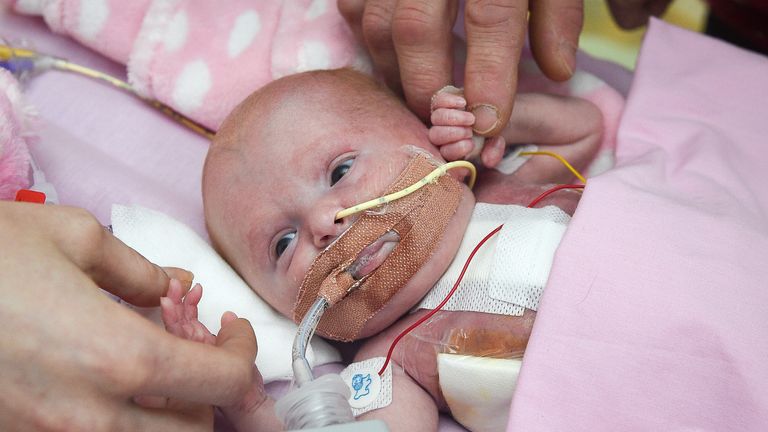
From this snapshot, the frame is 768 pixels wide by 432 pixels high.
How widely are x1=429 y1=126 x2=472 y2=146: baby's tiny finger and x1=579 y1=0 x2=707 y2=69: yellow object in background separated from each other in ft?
3.32

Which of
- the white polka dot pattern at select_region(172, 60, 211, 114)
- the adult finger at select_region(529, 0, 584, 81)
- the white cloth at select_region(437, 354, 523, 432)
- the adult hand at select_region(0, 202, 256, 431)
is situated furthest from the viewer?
the white polka dot pattern at select_region(172, 60, 211, 114)

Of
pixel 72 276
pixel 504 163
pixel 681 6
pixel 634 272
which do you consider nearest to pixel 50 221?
pixel 72 276

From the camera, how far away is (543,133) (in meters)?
1.64

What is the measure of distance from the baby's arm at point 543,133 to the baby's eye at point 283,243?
0.35 metres

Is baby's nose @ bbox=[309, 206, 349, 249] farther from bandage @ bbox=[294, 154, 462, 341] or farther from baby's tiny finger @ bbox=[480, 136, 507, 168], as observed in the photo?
baby's tiny finger @ bbox=[480, 136, 507, 168]

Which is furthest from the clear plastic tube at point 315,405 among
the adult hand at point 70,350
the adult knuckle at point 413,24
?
the adult knuckle at point 413,24

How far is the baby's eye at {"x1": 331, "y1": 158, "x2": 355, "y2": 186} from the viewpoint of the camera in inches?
54.2

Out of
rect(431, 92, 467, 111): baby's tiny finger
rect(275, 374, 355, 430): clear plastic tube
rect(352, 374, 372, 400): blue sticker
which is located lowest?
rect(352, 374, 372, 400): blue sticker

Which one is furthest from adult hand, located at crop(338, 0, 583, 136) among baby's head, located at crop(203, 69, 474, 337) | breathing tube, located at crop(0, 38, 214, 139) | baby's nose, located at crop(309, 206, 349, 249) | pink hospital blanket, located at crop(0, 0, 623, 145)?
breathing tube, located at crop(0, 38, 214, 139)

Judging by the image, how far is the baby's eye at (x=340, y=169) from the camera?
1378 millimetres

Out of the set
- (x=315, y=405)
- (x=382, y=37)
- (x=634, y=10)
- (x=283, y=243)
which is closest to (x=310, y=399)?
(x=315, y=405)

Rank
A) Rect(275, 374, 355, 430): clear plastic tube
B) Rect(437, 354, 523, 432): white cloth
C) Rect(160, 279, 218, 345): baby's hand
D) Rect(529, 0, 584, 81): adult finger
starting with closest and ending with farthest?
Rect(275, 374, 355, 430): clear plastic tube, Rect(160, 279, 218, 345): baby's hand, Rect(437, 354, 523, 432): white cloth, Rect(529, 0, 584, 81): adult finger

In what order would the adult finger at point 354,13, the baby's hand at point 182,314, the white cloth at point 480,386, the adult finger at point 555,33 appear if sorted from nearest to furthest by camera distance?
1. the baby's hand at point 182,314
2. the white cloth at point 480,386
3. the adult finger at point 555,33
4. the adult finger at point 354,13

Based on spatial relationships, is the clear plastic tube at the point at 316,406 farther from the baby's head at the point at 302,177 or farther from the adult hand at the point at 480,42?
the adult hand at the point at 480,42
